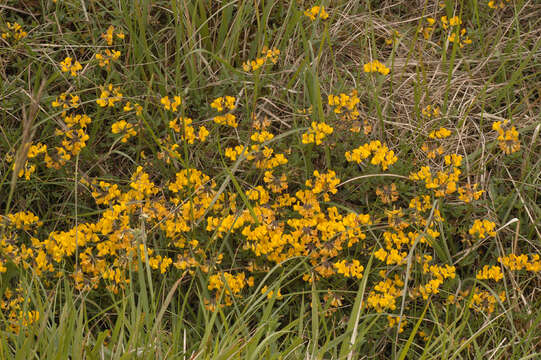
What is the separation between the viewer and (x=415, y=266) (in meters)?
3.07

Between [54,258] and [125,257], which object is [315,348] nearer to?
[125,257]

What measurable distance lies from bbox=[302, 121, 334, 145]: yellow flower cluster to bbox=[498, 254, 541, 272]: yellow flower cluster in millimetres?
1019

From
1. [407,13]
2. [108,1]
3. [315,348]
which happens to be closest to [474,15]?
[407,13]

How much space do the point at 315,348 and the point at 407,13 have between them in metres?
2.59

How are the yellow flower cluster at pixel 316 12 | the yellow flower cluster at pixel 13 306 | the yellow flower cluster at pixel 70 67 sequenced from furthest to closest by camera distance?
the yellow flower cluster at pixel 316 12 < the yellow flower cluster at pixel 70 67 < the yellow flower cluster at pixel 13 306

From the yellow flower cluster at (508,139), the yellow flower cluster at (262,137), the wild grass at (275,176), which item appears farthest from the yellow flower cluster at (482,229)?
the yellow flower cluster at (262,137)

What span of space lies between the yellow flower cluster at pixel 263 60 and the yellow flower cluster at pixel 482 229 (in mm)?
1382

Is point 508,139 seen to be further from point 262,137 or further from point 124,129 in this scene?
point 124,129

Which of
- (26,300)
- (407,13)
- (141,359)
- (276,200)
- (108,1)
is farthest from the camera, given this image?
(407,13)

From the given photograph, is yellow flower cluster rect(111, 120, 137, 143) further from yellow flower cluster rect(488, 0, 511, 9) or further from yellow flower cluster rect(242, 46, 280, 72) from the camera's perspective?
yellow flower cluster rect(488, 0, 511, 9)

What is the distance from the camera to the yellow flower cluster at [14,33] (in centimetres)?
371

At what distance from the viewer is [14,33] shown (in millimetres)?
3770

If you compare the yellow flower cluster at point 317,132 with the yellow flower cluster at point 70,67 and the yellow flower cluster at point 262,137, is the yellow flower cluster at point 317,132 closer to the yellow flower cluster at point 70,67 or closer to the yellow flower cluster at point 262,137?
the yellow flower cluster at point 262,137

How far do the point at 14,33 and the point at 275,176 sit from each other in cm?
175
